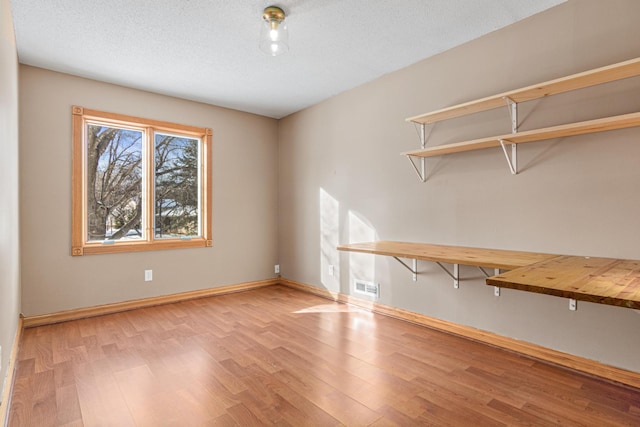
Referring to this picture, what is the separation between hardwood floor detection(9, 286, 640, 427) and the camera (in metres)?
1.72

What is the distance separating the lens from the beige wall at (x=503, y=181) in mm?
2047

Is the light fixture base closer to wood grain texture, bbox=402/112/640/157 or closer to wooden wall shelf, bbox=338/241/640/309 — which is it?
wood grain texture, bbox=402/112/640/157

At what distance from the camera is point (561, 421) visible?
5.44 feet

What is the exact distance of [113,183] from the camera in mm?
3600

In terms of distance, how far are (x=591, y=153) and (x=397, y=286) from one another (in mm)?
1829

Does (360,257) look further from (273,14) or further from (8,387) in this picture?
(8,387)

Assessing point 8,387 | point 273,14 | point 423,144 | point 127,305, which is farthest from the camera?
point 127,305

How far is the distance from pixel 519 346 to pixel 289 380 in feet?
5.39

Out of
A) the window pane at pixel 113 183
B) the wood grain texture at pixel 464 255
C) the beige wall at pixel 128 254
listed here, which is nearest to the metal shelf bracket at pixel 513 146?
the wood grain texture at pixel 464 255

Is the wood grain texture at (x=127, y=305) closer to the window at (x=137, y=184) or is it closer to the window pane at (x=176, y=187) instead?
the window at (x=137, y=184)

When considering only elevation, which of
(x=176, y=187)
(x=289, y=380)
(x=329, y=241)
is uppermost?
(x=176, y=187)

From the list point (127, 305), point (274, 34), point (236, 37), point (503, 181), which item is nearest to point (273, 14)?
point (274, 34)

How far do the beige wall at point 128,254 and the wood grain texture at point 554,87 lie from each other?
256 centimetres

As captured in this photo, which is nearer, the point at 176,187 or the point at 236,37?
the point at 236,37
